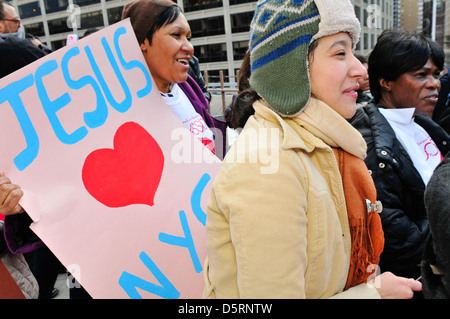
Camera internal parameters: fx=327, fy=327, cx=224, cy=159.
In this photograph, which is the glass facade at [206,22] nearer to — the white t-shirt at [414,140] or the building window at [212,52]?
the building window at [212,52]

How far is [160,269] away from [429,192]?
894 millimetres

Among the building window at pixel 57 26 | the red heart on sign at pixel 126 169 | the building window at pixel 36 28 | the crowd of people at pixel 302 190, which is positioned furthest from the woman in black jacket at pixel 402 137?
the building window at pixel 36 28

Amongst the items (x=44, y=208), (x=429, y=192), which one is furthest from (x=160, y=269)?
(x=429, y=192)

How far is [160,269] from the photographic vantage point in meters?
1.15

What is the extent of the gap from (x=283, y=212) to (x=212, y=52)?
34.8m

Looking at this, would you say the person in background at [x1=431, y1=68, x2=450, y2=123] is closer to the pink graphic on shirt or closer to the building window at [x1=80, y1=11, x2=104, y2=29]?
the pink graphic on shirt

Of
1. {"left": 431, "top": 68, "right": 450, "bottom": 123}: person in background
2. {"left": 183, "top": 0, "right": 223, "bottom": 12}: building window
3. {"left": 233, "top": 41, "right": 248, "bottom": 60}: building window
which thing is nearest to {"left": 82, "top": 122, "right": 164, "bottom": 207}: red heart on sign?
{"left": 431, "top": 68, "right": 450, "bottom": 123}: person in background

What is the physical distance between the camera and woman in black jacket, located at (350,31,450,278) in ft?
4.99

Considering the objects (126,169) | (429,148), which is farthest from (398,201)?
(126,169)

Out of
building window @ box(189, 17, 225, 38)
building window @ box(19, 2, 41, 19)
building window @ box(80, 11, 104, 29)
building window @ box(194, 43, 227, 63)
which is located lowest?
building window @ box(194, 43, 227, 63)

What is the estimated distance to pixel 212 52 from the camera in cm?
3372

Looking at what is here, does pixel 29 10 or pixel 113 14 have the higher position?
pixel 29 10

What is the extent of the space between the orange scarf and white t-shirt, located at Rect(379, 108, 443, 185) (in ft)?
2.75

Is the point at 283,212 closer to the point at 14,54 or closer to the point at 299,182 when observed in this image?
the point at 299,182
